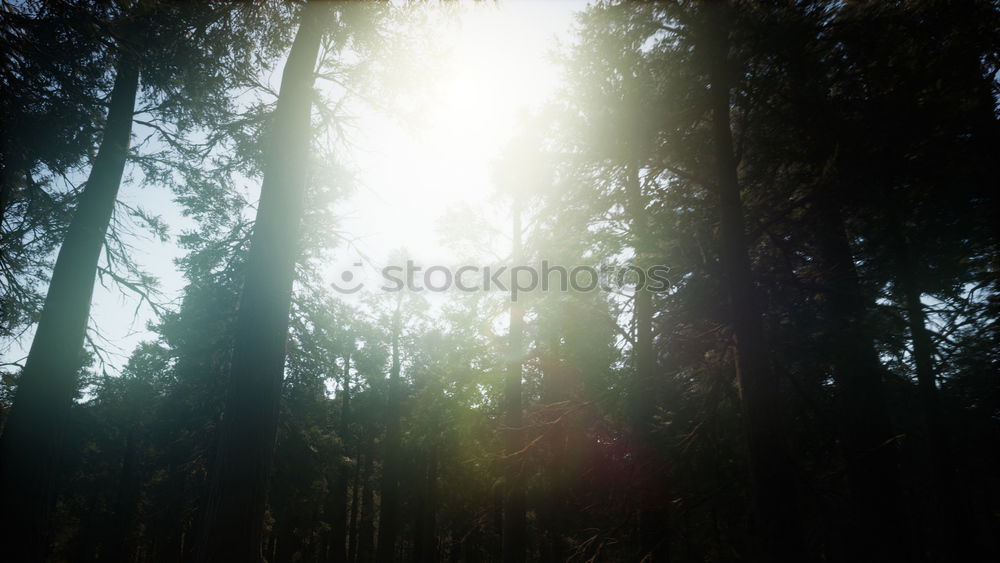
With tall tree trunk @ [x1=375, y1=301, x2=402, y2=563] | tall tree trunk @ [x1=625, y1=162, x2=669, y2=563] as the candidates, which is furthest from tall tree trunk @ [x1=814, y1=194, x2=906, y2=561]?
tall tree trunk @ [x1=375, y1=301, x2=402, y2=563]

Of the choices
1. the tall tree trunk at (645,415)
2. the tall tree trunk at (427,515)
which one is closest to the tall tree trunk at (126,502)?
the tall tree trunk at (427,515)

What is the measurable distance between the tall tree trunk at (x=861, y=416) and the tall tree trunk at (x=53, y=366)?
10.0 m

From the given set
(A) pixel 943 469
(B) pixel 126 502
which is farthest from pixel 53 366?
(B) pixel 126 502

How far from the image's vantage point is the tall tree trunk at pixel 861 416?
5746 mm

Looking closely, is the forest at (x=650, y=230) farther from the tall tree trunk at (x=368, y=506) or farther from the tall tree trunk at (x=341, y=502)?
the tall tree trunk at (x=368, y=506)

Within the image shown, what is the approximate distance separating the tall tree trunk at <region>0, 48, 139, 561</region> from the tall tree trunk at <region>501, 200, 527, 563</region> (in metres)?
7.03

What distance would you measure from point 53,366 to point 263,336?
450cm

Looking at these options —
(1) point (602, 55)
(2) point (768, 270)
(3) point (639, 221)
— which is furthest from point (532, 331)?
(1) point (602, 55)

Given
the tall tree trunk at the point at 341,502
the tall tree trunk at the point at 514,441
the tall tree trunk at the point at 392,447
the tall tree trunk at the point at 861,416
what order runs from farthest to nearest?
the tall tree trunk at the point at 341,502, the tall tree trunk at the point at 392,447, the tall tree trunk at the point at 514,441, the tall tree trunk at the point at 861,416

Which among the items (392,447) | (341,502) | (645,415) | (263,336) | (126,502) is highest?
(263,336)

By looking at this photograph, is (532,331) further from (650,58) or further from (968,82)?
(968,82)

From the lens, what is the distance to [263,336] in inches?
201

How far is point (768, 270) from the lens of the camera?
6801mm

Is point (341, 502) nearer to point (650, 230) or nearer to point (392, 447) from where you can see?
point (392, 447)
